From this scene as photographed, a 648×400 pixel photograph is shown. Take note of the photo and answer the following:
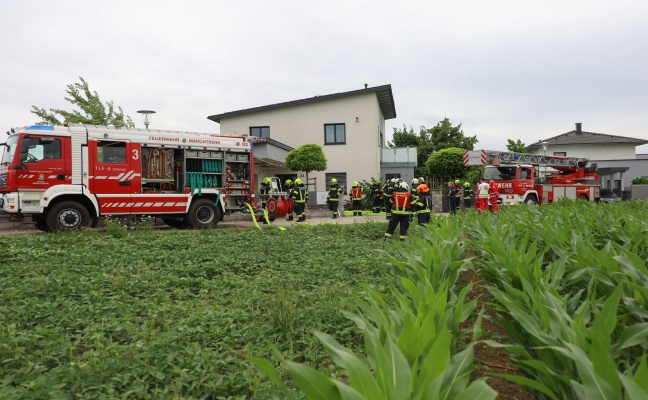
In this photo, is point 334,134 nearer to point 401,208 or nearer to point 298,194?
point 298,194

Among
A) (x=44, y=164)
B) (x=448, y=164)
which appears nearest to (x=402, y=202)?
(x=44, y=164)

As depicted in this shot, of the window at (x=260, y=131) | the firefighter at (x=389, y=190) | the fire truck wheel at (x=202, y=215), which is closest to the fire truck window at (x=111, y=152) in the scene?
the fire truck wheel at (x=202, y=215)

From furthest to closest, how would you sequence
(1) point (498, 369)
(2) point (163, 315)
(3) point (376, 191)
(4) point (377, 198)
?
1. (3) point (376, 191)
2. (4) point (377, 198)
3. (2) point (163, 315)
4. (1) point (498, 369)

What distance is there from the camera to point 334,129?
99.6 ft

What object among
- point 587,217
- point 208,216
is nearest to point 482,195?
point 208,216

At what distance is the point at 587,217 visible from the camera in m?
6.32

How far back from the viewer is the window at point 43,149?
12305mm

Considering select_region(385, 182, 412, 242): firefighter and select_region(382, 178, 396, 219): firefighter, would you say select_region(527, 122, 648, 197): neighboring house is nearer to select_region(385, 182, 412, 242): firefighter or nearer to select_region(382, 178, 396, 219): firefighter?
select_region(382, 178, 396, 219): firefighter

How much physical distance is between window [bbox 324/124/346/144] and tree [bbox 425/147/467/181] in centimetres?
808

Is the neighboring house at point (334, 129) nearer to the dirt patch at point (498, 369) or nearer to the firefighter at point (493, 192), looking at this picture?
the firefighter at point (493, 192)

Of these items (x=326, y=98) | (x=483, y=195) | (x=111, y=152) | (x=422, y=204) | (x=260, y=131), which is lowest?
(x=422, y=204)

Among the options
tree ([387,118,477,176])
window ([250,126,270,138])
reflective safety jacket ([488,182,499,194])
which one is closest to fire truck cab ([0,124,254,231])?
reflective safety jacket ([488,182,499,194])

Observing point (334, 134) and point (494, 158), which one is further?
point (334, 134)

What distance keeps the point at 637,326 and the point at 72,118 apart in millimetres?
24899
